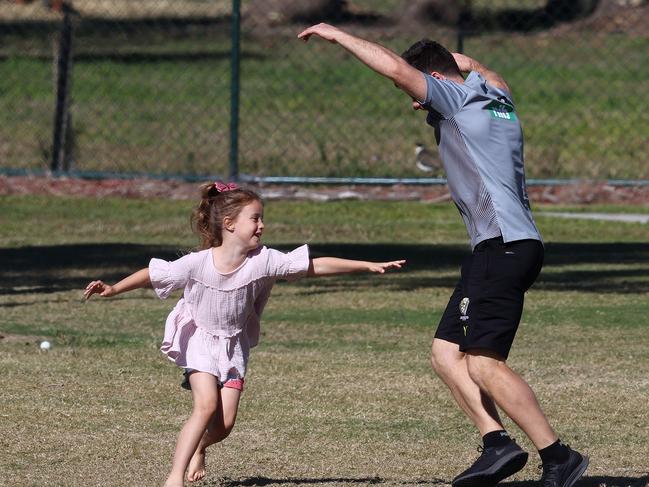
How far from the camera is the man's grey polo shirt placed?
604 cm

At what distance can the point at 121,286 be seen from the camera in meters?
6.11

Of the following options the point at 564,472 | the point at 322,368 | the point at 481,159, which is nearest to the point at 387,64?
the point at 481,159

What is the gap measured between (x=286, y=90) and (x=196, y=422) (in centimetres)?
1479

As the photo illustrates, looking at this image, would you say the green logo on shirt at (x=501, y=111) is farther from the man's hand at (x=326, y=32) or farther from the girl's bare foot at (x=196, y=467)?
the girl's bare foot at (x=196, y=467)

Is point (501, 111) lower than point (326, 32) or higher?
lower

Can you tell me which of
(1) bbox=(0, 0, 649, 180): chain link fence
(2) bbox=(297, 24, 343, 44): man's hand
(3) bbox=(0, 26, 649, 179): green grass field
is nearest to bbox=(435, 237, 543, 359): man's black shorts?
(2) bbox=(297, 24, 343, 44): man's hand

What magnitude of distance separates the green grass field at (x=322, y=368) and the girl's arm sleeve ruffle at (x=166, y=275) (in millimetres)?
801

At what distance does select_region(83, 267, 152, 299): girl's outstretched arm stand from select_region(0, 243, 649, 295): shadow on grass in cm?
504

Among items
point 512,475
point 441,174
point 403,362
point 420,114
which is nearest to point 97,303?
point 403,362

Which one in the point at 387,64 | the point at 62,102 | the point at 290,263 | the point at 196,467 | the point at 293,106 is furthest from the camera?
the point at 293,106

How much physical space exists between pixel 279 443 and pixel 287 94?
538 inches

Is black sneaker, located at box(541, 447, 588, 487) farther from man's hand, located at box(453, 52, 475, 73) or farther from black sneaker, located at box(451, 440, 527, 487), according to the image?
man's hand, located at box(453, 52, 475, 73)

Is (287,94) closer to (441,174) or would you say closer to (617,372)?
(441,174)

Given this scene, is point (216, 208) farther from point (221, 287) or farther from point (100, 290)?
point (100, 290)
